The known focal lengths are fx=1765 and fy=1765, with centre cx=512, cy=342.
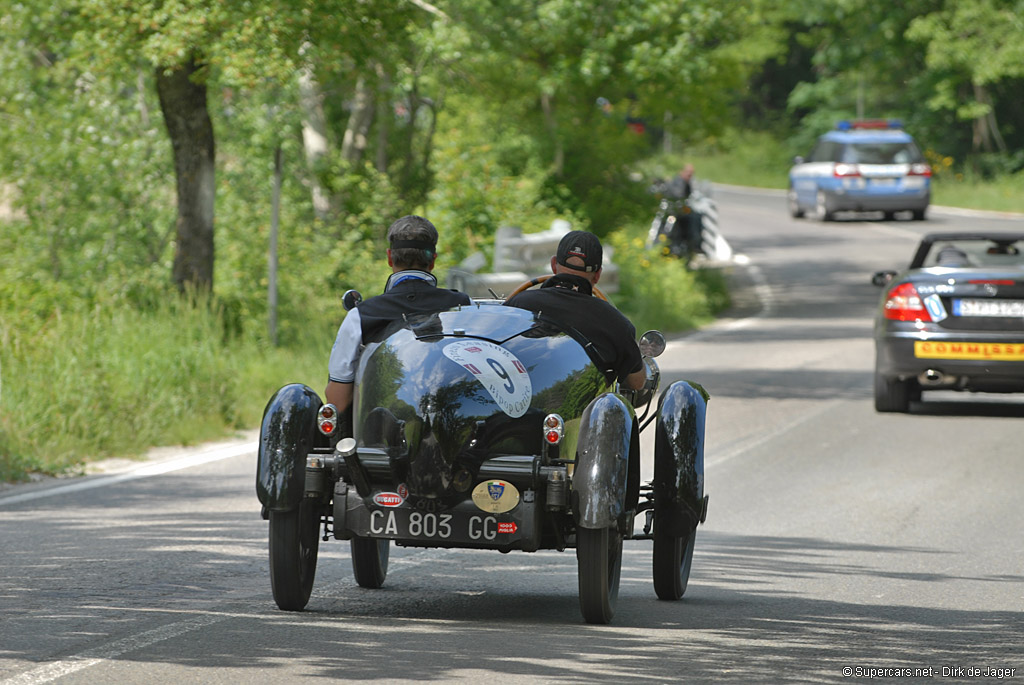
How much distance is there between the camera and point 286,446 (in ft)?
22.3

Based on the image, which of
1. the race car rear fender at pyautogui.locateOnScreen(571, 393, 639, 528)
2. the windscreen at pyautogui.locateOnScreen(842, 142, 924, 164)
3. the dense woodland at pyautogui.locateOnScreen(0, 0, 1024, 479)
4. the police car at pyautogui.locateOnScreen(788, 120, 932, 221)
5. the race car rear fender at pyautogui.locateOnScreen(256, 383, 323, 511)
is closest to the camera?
the race car rear fender at pyautogui.locateOnScreen(571, 393, 639, 528)

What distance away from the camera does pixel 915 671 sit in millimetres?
5988

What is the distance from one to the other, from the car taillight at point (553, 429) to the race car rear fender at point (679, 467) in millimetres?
766

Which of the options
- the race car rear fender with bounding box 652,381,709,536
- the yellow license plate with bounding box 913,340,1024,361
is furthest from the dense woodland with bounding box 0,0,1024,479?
the race car rear fender with bounding box 652,381,709,536

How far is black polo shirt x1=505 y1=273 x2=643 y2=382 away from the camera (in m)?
7.20

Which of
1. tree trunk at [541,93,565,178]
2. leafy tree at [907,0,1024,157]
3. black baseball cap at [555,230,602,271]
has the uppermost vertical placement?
leafy tree at [907,0,1024,157]

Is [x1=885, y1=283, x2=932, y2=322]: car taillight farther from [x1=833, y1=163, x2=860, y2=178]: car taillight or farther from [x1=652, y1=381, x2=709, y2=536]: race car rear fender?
[x1=833, y1=163, x2=860, y2=178]: car taillight

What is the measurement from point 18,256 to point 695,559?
39.8 ft

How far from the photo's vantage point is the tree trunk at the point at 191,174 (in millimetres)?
17484

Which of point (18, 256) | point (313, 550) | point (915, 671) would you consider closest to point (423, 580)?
point (313, 550)

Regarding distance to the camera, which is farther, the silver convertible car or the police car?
the police car

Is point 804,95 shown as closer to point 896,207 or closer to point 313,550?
point 896,207

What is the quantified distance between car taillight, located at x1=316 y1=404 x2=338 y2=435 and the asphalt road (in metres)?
0.73

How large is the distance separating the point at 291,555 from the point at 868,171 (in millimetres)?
37197
